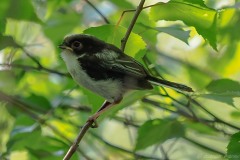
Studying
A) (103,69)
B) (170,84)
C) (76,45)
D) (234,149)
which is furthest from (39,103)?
(234,149)

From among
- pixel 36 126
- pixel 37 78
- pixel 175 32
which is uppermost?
pixel 37 78

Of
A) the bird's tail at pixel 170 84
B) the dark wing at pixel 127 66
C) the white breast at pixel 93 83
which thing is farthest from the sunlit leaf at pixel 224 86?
the white breast at pixel 93 83

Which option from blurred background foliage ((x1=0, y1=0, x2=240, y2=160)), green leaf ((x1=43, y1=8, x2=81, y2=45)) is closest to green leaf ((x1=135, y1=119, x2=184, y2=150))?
blurred background foliage ((x1=0, y1=0, x2=240, y2=160))

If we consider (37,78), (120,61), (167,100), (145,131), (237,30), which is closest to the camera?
(120,61)

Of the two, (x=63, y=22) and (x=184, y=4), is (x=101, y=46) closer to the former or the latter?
(x=184, y=4)

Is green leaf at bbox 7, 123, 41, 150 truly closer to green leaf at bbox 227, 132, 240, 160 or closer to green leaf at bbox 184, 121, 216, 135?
green leaf at bbox 184, 121, 216, 135

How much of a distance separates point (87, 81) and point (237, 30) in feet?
3.19

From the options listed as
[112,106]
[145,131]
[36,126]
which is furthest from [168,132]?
[36,126]

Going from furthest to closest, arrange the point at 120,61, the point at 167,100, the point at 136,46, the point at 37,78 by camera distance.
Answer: the point at 37,78 < the point at 167,100 < the point at 120,61 < the point at 136,46

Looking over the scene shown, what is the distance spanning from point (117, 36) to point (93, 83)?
0.87 ft

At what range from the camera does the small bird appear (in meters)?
2.57

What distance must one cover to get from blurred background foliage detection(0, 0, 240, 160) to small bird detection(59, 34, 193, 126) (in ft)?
0.26

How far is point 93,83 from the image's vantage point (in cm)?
257

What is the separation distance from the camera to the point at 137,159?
10.5 feet
